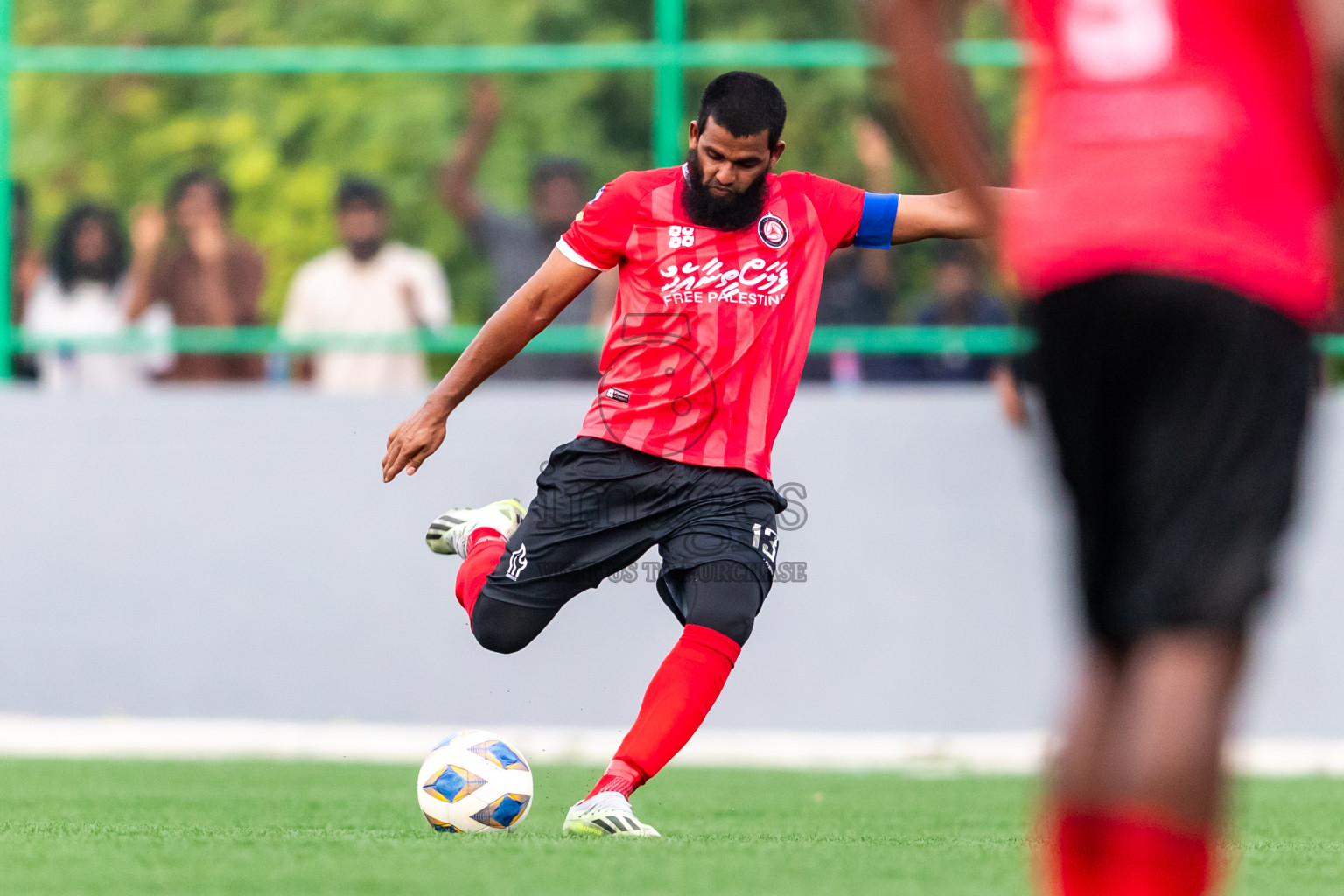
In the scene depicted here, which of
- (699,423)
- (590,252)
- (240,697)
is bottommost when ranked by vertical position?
(240,697)

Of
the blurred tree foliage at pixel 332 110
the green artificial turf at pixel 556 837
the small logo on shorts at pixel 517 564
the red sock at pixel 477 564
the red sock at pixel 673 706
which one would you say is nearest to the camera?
the green artificial turf at pixel 556 837

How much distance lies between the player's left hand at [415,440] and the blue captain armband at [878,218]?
136cm

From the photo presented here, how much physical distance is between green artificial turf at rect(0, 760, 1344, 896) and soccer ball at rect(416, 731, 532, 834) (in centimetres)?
7

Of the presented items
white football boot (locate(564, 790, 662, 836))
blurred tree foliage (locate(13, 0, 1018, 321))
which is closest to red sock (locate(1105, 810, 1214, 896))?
white football boot (locate(564, 790, 662, 836))

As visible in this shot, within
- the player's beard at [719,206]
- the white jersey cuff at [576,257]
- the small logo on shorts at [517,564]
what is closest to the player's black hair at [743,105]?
the player's beard at [719,206]

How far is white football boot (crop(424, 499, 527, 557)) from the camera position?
634cm

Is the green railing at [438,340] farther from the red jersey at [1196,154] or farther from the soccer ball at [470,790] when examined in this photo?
the red jersey at [1196,154]

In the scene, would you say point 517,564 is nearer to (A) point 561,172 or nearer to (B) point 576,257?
(B) point 576,257

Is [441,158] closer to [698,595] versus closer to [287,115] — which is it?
[287,115]

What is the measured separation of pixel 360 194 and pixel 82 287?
142cm

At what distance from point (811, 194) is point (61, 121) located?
5.11m

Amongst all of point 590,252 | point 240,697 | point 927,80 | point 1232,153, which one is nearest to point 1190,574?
point 1232,153

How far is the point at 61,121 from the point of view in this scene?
9.65 metres

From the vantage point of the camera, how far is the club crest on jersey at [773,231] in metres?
5.75
